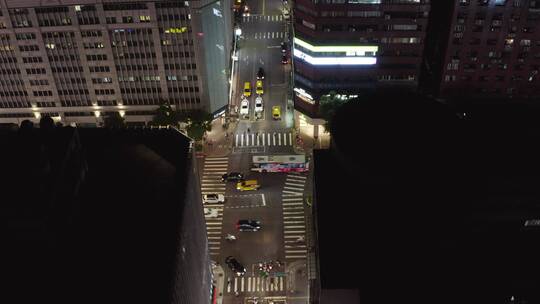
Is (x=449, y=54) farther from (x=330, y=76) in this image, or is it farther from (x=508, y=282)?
(x=508, y=282)

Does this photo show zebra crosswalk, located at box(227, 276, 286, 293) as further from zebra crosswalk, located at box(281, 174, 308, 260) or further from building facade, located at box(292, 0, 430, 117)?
building facade, located at box(292, 0, 430, 117)

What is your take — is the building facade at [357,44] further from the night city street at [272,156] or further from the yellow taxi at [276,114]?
the yellow taxi at [276,114]

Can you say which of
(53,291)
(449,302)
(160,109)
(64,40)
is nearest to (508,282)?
(449,302)

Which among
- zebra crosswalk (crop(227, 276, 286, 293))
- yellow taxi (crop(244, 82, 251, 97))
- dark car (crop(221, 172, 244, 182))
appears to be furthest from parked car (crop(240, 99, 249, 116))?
zebra crosswalk (crop(227, 276, 286, 293))

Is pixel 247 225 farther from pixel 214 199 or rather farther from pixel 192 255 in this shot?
pixel 192 255

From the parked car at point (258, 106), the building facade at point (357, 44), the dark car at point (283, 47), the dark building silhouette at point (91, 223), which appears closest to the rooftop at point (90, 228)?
the dark building silhouette at point (91, 223)

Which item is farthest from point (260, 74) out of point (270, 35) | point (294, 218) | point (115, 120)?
point (294, 218)
